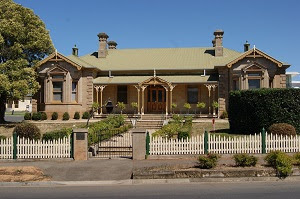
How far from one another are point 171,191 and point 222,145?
5.52m

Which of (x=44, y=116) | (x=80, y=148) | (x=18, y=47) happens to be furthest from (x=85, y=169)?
(x=18, y=47)

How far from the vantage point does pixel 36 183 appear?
36.3 feet

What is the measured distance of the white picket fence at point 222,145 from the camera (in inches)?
571

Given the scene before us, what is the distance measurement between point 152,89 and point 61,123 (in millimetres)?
9790

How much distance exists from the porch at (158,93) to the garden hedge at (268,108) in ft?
36.2

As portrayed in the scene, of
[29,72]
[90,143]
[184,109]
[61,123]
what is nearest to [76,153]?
[90,143]

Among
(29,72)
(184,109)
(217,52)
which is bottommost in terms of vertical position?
(184,109)

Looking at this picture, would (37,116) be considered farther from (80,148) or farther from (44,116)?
(80,148)

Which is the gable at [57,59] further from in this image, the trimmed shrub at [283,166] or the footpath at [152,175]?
the trimmed shrub at [283,166]

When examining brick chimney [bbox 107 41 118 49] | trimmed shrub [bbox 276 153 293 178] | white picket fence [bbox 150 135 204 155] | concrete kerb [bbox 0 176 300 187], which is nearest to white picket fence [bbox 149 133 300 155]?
white picket fence [bbox 150 135 204 155]

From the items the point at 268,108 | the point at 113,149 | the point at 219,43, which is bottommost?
the point at 113,149

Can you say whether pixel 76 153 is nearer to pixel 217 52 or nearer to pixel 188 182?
pixel 188 182

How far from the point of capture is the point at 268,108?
60.3 feet

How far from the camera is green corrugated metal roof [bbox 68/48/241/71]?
109 feet
